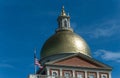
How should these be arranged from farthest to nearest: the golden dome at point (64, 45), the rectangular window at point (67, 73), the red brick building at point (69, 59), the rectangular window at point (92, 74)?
the golden dome at point (64, 45)
the rectangular window at point (92, 74)
the red brick building at point (69, 59)
the rectangular window at point (67, 73)

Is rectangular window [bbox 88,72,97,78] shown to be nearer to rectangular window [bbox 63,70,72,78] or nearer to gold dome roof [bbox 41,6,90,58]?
rectangular window [bbox 63,70,72,78]

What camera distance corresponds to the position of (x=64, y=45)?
8662cm

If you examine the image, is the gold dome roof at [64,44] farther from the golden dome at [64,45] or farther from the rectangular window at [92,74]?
the rectangular window at [92,74]

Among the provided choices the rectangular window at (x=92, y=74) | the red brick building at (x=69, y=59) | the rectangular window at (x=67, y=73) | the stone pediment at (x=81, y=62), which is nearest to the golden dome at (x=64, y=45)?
the red brick building at (x=69, y=59)

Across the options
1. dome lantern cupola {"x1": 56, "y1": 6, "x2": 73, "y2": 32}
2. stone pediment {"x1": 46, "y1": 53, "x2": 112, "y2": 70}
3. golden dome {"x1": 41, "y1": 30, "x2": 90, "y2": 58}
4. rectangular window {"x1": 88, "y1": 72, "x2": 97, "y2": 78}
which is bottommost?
rectangular window {"x1": 88, "y1": 72, "x2": 97, "y2": 78}

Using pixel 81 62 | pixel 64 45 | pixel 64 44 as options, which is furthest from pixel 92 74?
→ pixel 64 44

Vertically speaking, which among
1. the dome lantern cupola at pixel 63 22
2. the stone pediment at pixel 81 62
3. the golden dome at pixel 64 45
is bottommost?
the stone pediment at pixel 81 62

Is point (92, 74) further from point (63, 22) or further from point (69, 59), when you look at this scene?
point (63, 22)

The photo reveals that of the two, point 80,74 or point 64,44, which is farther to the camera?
point 64,44

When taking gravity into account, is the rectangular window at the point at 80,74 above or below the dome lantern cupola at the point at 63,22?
below

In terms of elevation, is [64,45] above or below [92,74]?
above

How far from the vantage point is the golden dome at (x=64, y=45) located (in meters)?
86.4

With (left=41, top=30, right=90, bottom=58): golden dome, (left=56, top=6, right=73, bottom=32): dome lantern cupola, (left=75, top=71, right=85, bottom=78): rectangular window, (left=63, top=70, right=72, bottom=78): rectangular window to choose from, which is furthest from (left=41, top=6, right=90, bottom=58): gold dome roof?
(left=75, top=71, right=85, bottom=78): rectangular window

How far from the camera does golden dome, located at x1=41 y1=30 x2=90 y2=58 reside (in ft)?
284
